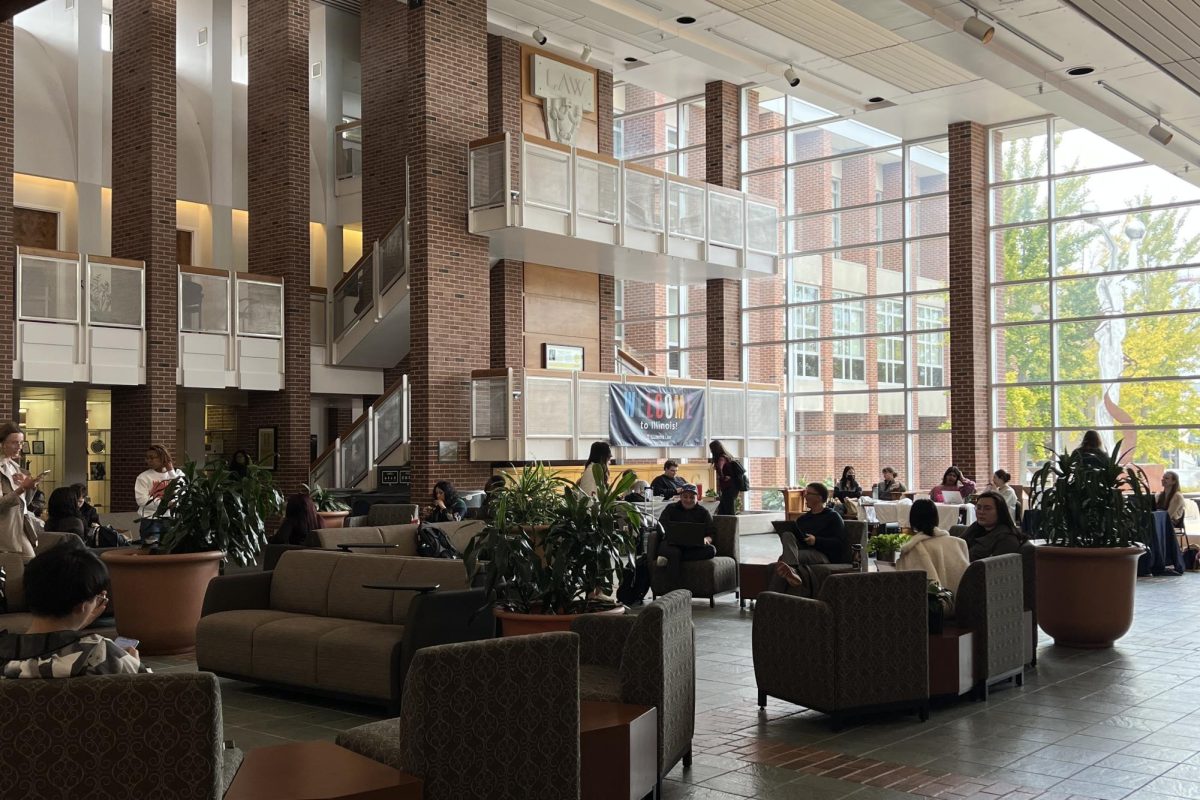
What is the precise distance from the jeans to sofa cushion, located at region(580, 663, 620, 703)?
5.35 m

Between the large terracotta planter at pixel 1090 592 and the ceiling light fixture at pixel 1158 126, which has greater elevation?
the ceiling light fixture at pixel 1158 126

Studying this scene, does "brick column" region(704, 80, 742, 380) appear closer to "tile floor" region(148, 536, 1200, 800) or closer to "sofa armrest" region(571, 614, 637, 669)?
"tile floor" region(148, 536, 1200, 800)

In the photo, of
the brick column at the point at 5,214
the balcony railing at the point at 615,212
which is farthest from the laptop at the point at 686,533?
the brick column at the point at 5,214

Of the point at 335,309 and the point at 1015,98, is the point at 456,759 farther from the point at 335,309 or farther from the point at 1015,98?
the point at 1015,98

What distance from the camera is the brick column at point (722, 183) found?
22.1 meters

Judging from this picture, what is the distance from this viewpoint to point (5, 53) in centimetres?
1388

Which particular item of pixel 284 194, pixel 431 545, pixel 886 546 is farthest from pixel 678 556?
pixel 284 194

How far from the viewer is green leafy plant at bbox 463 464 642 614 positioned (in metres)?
5.77

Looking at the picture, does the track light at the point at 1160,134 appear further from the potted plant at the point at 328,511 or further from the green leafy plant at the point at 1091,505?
the potted plant at the point at 328,511

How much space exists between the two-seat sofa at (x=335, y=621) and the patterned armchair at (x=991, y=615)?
9.10 feet

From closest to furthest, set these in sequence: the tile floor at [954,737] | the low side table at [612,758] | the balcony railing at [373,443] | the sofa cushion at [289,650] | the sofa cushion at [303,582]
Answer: the low side table at [612,758] → the tile floor at [954,737] → the sofa cushion at [289,650] → the sofa cushion at [303,582] → the balcony railing at [373,443]

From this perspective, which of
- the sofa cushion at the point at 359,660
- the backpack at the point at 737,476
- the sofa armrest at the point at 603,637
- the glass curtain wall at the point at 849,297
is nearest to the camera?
the sofa armrest at the point at 603,637

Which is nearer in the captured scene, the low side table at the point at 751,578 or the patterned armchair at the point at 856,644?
the patterned armchair at the point at 856,644

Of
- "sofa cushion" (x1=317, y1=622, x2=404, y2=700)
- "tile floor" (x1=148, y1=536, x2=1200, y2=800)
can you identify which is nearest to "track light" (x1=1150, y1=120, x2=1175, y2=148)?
"tile floor" (x1=148, y1=536, x2=1200, y2=800)
